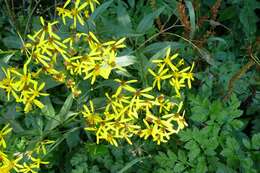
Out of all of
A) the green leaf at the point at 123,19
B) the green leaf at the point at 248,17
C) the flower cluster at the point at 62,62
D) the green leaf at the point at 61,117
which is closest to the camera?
the flower cluster at the point at 62,62

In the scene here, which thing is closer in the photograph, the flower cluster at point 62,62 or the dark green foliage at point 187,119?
the flower cluster at point 62,62

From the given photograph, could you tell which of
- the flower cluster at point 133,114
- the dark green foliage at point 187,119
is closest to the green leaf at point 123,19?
the dark green foliage at point 187,119

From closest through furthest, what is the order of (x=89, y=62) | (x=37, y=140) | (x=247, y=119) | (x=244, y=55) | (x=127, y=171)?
1. (x=89, y=62)
2. (x=37, y=140)
3. (x=127, y=171)
4. (x=247, y=119)
5. (x=244, y=55)

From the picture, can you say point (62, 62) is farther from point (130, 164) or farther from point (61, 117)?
point (130, 164)

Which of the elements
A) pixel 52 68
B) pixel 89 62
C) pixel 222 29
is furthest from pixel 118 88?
pixel 222 29

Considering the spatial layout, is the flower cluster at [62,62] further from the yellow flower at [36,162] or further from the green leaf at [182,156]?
the green leaf at [182,156]

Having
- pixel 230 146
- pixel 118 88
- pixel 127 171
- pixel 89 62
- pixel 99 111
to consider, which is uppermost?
pixel 89 62

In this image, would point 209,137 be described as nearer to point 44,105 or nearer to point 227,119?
point 227,119

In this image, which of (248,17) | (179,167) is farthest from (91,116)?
(248,17)
